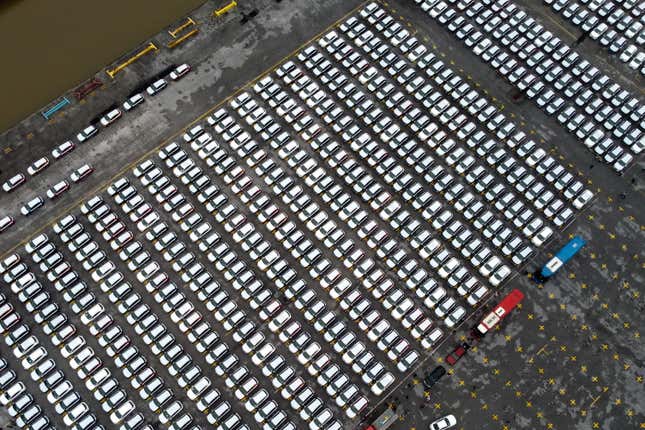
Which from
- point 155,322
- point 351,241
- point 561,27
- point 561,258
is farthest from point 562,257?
point 155,322

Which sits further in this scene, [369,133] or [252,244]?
[369,133]

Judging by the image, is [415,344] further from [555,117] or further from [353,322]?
[555,117]

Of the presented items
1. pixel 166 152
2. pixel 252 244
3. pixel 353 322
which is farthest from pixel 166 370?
pixel 166 152

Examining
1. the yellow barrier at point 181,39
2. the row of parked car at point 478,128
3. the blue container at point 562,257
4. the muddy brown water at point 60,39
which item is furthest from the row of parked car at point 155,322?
the blue container at point 562,257

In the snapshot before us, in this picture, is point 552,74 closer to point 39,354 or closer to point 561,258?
point 561,258

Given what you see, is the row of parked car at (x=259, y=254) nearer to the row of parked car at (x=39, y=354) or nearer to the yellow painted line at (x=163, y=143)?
the yellow painted line at (x=163, y=143)

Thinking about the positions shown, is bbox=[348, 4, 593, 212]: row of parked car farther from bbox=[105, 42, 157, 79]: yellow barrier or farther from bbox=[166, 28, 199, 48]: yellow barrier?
bbox=[105, 42, 157, 79]: yellow barrier

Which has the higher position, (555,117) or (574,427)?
(555,117)

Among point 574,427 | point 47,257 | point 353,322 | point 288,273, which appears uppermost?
point 47,257
